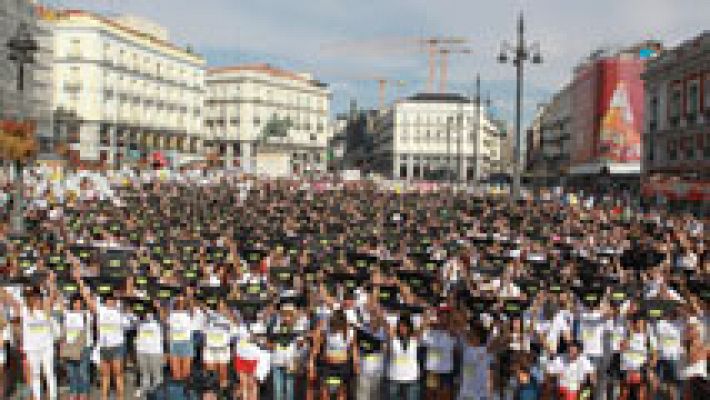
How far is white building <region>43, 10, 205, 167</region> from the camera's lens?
7456 cm

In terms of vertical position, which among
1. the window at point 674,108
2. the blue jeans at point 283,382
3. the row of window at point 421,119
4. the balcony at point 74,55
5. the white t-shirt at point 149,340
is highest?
the row of window at point 421,119

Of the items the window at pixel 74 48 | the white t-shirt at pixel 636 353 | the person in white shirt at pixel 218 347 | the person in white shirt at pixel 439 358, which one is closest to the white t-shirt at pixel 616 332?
the white t-shirt at pixel 636 353

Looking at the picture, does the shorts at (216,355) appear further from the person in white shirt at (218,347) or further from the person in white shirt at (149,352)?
the person in white shirt at (149,352)

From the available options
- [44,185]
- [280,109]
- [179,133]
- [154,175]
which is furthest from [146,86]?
[44,185]

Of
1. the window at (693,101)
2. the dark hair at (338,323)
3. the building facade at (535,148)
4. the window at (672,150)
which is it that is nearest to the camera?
the dark hair at (338,323)

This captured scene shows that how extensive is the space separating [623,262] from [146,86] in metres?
75.0

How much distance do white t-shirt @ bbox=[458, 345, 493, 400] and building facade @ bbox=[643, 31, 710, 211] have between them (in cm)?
3205

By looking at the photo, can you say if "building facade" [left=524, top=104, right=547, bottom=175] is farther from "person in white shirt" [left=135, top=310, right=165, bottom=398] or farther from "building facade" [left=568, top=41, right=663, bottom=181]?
"person in white shirt" [left=135, top=310, right=165, bottom=398]

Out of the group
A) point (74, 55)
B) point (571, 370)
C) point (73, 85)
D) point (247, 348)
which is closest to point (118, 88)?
point (73, 85)

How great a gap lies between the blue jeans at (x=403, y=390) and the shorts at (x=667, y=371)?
2.94 m

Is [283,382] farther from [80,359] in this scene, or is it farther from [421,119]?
[421,119]

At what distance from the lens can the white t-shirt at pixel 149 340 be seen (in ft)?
31.9

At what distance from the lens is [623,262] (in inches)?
640

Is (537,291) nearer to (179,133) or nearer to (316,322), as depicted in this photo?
(316,322)
